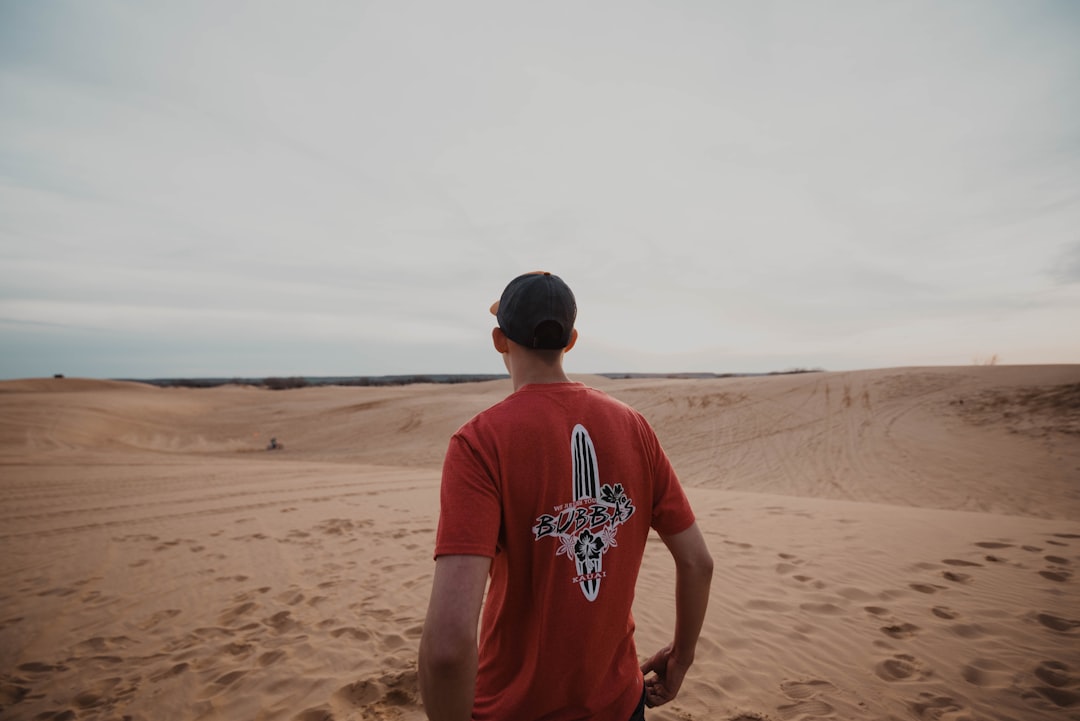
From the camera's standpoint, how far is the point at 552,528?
1328 millimetres

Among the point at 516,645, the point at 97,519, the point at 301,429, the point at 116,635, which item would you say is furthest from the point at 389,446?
the point at 516,645

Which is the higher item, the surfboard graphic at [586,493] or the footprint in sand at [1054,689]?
the surfboard graphic at [586,493]

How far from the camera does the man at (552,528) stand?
49.0 inches

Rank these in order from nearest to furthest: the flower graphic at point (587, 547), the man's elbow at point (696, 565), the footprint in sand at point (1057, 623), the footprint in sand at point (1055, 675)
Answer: the flower graphic at point (587, 547) → the man's elbow at point (696, 565) → the footprint in sand at point (1055, 675) → the footprint in sand at point (1057, 623)

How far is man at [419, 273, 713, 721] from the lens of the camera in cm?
124

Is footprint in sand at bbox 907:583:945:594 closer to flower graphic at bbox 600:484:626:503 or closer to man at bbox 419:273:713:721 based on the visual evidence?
man at bbox 419:273:713:721

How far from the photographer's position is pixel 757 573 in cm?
525

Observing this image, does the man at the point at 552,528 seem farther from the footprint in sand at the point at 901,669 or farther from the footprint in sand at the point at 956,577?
the footprint in sand at the point at 956,577

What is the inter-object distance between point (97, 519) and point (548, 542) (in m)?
9.21

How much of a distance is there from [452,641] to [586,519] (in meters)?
0.48

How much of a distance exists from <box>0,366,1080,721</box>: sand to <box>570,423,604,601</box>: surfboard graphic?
7.88ft

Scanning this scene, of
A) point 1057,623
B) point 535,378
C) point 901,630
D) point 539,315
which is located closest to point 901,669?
point 901,630

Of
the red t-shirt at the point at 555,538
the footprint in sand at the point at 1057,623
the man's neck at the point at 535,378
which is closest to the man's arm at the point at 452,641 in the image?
the red t-shirt at the point at 555,538

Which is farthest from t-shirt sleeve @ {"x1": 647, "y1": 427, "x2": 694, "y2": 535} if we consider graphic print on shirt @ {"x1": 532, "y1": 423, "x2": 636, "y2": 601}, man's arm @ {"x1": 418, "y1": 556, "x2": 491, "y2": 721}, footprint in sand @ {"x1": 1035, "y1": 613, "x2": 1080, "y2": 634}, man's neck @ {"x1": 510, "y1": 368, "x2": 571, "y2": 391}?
footprint in sand @ {"x1": 1035, "y1": 613, "x2": 1080, "y2": 634}
